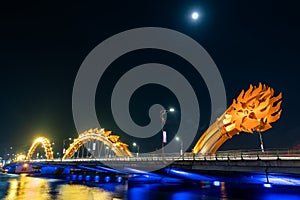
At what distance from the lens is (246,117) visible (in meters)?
42.0

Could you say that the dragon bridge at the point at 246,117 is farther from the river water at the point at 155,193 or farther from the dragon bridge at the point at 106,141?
the dragon bridge at the point at 106,141

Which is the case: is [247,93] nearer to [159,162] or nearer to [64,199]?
[159,162]

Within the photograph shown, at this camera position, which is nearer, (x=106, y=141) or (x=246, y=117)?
(x=246, y=117)

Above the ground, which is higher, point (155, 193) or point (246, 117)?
point (246, 117)

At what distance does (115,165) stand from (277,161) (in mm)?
39091

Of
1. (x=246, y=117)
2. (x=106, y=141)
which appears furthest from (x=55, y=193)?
(x=106, y=141)

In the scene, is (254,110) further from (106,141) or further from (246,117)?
(106,141)

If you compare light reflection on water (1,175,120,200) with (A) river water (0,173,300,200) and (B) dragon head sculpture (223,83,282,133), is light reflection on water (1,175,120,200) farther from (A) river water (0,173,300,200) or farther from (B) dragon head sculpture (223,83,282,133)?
(B) dragon head sculpture (223,83,282,133)

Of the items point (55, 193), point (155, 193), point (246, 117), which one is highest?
point (246, 117)

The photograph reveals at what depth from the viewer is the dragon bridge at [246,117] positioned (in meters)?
38.7

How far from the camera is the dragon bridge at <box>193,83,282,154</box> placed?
38656 mm

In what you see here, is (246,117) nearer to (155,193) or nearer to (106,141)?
(155,193)

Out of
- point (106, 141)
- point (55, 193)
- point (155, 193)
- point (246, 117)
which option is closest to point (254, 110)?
point (246, 117)

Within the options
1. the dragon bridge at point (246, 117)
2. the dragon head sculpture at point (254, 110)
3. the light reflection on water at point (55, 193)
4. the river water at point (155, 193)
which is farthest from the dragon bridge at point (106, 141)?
the dragon head sculpture at point (254, 110)
